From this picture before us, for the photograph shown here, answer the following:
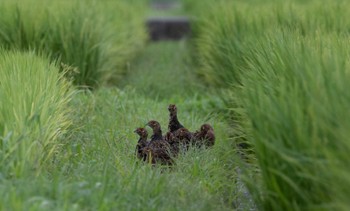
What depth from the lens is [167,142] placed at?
13.5 ft

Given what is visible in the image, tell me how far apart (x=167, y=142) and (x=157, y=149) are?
157 millimetres

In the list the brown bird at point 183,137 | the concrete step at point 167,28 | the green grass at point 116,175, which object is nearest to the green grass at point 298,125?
the green grass at point 116,175

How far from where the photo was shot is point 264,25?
5.93m

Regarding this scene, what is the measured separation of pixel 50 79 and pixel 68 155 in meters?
0.66

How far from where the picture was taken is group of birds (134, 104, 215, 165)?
3.95m

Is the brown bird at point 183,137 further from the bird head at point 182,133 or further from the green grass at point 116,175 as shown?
the green grass at point 116,175

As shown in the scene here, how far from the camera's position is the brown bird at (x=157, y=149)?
A: 3924 mm

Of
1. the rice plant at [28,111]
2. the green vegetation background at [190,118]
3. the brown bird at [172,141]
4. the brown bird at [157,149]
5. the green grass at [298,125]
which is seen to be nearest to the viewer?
the green grass at [298,125]

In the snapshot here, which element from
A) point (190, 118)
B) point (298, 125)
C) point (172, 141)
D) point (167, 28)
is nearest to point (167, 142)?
point (172, 141)

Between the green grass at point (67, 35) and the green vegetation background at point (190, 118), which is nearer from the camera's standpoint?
the green vegetation background at point (190, 118)

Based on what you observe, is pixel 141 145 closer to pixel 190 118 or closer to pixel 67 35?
pixel 190 118

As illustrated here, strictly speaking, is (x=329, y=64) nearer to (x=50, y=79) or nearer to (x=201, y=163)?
(x=201, y=163)

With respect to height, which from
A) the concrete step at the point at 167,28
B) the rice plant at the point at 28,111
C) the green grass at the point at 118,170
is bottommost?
the concrete step at the point at 167,28

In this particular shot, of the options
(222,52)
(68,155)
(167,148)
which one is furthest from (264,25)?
(68,155)
